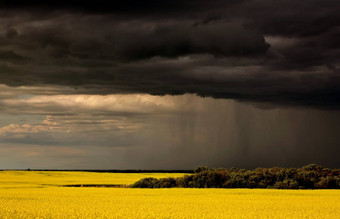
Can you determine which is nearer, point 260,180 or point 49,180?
point 260,180

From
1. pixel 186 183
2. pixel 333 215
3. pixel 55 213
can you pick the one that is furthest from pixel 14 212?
pixel 186 183

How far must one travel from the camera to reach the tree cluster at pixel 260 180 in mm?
75819

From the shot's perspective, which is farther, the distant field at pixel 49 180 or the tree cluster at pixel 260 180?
the distant field at pixel 49 180

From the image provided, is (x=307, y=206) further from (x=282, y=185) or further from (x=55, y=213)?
(x=282, y=185)

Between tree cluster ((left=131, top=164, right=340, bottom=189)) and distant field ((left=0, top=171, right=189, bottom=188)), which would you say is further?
distant field ((left=0, top=171, right=189, bottom=188))

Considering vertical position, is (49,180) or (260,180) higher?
(260,180)

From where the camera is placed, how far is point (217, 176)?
260 ft

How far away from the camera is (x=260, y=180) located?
78.0 metres

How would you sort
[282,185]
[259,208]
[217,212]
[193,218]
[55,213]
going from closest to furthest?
[193,218] → [55,213] → [217,212] → [259,208] → [282,185]

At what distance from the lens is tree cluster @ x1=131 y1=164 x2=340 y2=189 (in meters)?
75.8

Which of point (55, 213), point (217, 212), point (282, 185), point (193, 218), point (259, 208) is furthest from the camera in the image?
point (282, 185)

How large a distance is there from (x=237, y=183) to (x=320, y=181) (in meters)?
13.4

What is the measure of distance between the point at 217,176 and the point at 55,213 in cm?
4961

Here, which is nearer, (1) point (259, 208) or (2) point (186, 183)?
(1) point (259, 208)
